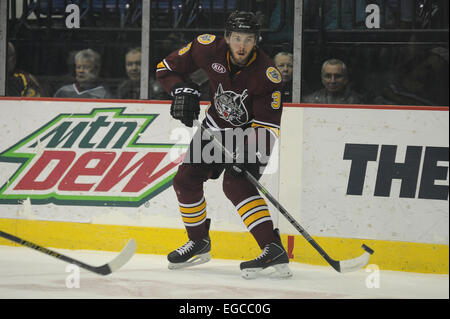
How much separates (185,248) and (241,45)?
3.51ft

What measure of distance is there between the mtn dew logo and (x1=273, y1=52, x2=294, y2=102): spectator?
0.67 metres

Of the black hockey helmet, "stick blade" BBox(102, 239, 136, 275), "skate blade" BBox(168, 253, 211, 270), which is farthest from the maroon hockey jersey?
"stick blade" BBox(102, 239, 136, 275)

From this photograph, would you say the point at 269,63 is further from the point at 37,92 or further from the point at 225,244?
the point at 37,92

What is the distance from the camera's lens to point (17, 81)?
462cm

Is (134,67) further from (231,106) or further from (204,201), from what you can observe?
(204,201)

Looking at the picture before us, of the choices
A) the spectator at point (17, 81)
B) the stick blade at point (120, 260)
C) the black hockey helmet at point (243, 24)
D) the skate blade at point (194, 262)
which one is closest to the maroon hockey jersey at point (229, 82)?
the black hockey helmet at point (243, 24)

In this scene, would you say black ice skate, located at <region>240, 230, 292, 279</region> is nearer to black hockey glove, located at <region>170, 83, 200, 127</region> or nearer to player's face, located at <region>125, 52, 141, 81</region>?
black hockey glove, located at <region>170, 83, 200, 127</region>

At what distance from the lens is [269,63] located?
12.6 ft

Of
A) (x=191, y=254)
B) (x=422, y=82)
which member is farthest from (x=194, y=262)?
(x=422, y=82)

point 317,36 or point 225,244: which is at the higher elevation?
point 317,36

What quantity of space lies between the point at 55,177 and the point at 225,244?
1083 mm

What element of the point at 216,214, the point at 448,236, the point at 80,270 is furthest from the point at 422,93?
the point at 80,270

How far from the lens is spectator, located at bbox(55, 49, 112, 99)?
4488mm

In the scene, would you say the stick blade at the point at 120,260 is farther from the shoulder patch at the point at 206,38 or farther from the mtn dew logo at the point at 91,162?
the shoulder patch at the point at 206,38
